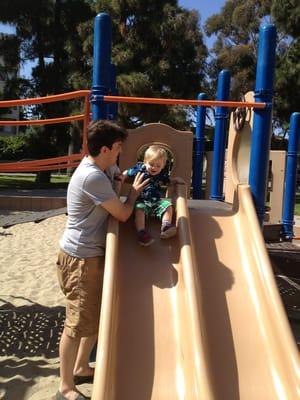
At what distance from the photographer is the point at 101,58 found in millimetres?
3592

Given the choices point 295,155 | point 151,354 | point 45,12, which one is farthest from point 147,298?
point 45,12

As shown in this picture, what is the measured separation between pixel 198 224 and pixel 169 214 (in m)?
0.40

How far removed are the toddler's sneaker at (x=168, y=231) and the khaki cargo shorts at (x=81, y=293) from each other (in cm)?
67

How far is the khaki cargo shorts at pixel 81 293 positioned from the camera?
2.88 m

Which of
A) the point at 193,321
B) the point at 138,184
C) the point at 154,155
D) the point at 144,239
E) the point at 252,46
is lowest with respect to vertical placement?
the point at 193,321

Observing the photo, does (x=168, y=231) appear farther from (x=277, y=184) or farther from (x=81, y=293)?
(x=277, y=184)

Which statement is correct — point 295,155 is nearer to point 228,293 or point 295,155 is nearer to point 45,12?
point 228,293

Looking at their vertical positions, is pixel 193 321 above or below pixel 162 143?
below

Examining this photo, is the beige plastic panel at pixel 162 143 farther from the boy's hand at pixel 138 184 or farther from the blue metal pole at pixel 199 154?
the blue metal pole at pixel 199 154

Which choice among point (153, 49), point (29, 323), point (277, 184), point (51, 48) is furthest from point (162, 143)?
point (51, 48)

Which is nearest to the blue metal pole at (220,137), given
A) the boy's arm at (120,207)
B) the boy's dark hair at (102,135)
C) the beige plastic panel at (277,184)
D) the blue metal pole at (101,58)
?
the beige plastic panel at (277,184)

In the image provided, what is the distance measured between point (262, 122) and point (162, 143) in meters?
1.31

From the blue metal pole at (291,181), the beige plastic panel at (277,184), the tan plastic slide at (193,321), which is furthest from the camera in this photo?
the beige plastic panel at (277,184)

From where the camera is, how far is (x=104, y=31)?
11.9ft
